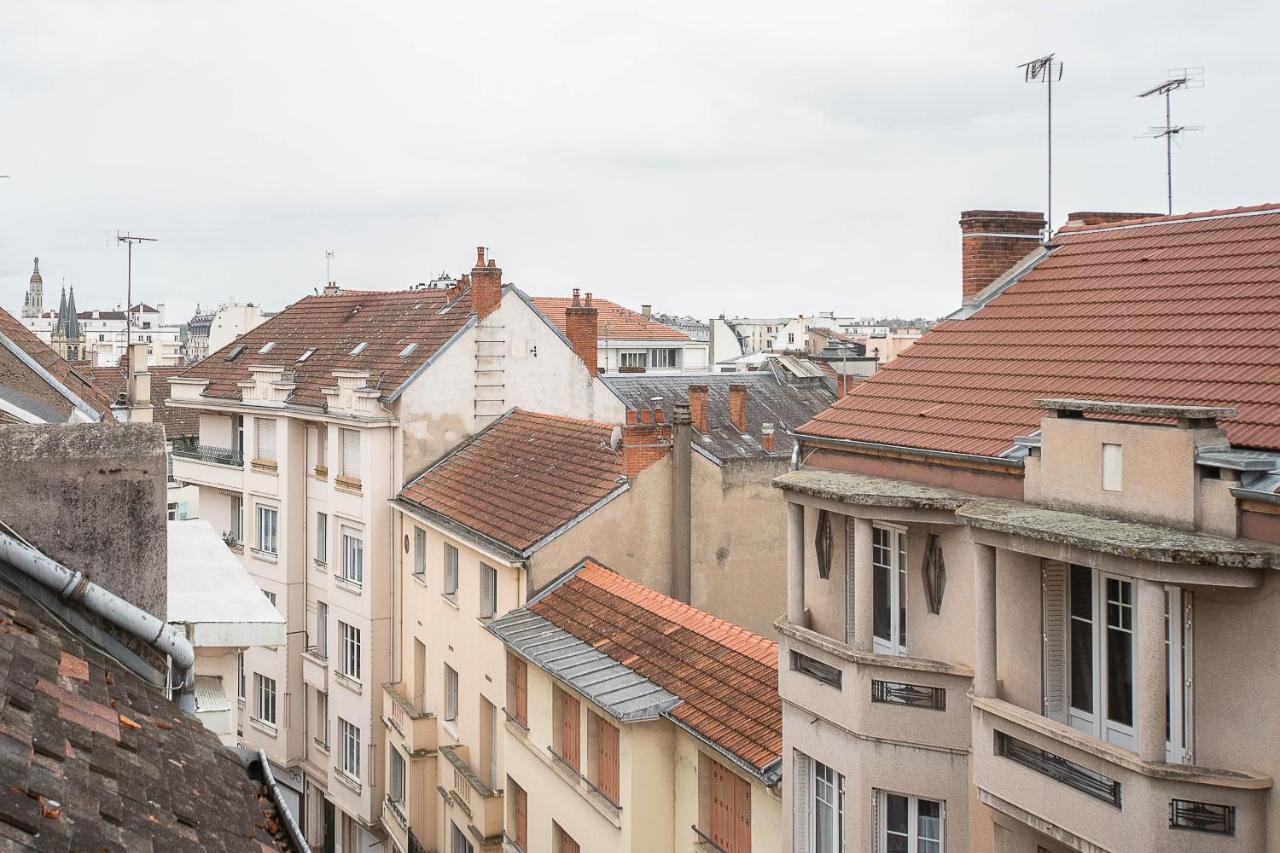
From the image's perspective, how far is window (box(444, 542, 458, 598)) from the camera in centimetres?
2916

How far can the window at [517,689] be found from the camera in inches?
931

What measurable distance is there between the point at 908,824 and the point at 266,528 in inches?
1139

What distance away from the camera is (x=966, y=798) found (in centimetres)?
1292

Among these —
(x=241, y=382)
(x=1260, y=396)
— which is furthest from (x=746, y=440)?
(x=1260, y=396)

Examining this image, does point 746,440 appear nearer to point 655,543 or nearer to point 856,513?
point 655,543

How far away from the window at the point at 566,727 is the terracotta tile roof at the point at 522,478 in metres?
3.78

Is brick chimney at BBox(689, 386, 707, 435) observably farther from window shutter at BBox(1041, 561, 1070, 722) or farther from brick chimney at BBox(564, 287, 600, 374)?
window shutter at BBox(1041, 561, 1070, 722)

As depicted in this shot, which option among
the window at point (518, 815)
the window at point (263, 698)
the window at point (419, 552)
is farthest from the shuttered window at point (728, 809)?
the window at point (263, 698)

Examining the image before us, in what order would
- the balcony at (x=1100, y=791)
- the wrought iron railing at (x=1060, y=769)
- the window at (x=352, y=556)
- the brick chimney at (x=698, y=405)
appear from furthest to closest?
the window at (x=352, y=556)
the brick chimney at (x=698, y=405)
the wrought iron railing at (x=1060, y=769)
the balcony at (x=1100, y=791)

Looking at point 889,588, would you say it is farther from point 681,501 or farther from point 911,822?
point 681,501

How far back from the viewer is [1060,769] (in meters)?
10.8

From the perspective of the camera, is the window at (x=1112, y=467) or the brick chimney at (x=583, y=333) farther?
the brick chimney at (x=583, y=333)

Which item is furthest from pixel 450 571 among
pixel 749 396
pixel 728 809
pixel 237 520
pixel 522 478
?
pixel 749 396

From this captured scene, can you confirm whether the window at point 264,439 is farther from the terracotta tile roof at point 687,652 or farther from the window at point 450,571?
the terracotta tile roof at point 687,652
